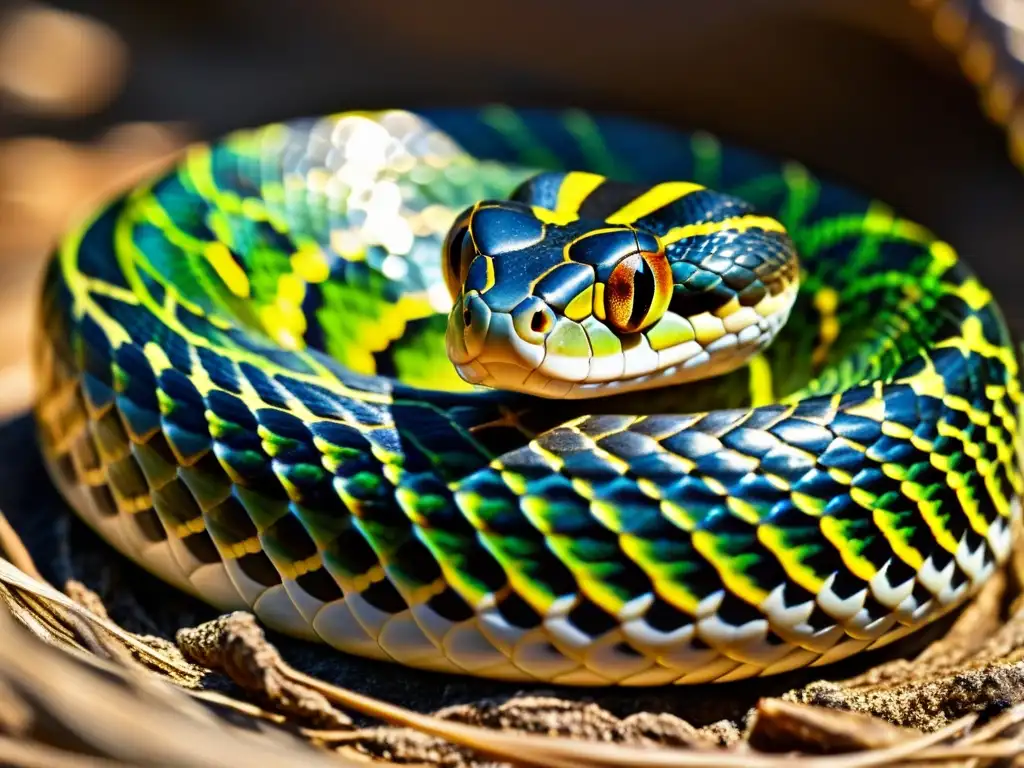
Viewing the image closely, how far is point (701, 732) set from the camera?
2697mm

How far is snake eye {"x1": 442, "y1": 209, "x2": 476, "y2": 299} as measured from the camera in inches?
116

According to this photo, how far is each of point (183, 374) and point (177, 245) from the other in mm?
856

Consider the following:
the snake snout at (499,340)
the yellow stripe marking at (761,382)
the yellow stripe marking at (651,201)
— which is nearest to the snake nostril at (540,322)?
the snake snout at (499,340)

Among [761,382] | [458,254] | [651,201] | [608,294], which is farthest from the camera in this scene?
[761,382]

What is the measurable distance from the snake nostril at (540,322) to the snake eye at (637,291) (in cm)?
20

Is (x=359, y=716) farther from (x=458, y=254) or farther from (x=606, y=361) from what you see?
(x=458, y=254)

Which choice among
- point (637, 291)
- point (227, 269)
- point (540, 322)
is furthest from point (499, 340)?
point (227, 269)

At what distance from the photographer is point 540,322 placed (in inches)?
104

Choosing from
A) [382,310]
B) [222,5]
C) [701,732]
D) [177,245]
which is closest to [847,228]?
[382,310]

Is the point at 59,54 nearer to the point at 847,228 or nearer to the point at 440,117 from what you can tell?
the point at 440,117

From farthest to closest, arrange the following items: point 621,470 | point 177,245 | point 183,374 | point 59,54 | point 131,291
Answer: point 59,54 → point 177,245 → point 131,291 → point 183,374 → point 621,470

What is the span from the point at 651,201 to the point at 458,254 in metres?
0.64

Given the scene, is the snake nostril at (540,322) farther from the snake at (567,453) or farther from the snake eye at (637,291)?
the snake eye at (637,291)

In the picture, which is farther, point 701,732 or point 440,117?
point 440,117
